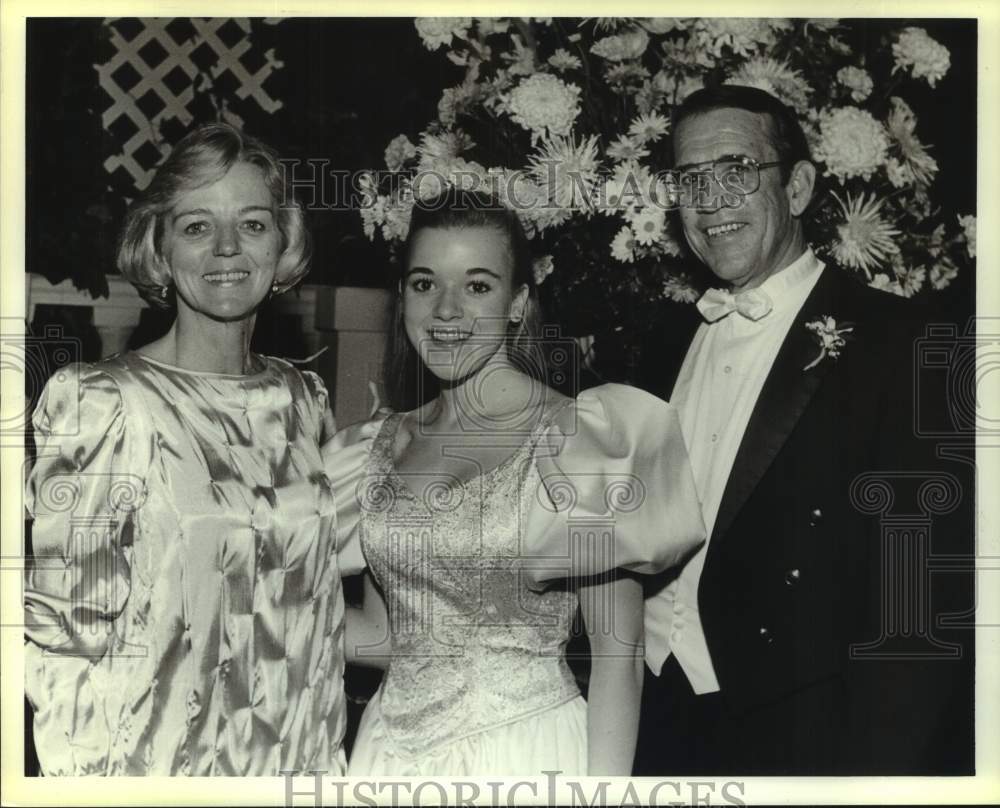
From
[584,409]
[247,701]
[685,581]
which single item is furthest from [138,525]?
[685,581]

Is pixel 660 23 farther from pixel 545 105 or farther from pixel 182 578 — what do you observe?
pixel 182 578

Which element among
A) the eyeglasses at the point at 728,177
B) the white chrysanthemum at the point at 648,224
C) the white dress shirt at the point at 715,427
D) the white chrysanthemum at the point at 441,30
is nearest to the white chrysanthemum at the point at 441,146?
the white chrysanthemum at the point at 441,30

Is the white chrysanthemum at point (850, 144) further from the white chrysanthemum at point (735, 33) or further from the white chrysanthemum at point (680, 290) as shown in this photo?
the white chrysanthemum at point (680, 290)

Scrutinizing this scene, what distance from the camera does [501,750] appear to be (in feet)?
8.50

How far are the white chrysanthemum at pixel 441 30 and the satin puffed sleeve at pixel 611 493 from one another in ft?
3.00

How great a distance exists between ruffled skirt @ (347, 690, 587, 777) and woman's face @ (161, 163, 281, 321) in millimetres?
993

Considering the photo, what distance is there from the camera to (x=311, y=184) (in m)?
2.71

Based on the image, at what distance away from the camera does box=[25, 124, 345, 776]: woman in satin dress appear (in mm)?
2582

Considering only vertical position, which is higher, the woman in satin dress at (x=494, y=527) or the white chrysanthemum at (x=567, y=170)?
the white chrysanthemum at (x=567, y=170)

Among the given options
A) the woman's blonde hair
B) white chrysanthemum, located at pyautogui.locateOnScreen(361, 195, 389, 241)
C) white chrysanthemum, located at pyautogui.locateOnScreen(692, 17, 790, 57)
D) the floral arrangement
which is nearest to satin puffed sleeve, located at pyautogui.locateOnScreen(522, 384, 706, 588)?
the floral arrangement

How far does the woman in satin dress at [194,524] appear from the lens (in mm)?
2582

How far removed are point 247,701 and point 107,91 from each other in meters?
1.51

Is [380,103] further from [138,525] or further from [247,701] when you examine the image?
[247,701]

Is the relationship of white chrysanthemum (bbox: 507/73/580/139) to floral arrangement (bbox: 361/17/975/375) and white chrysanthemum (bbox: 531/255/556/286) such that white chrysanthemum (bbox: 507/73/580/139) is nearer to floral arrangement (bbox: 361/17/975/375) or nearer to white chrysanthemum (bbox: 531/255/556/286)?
floral arrangement (bbox: 361/17/975/375)
